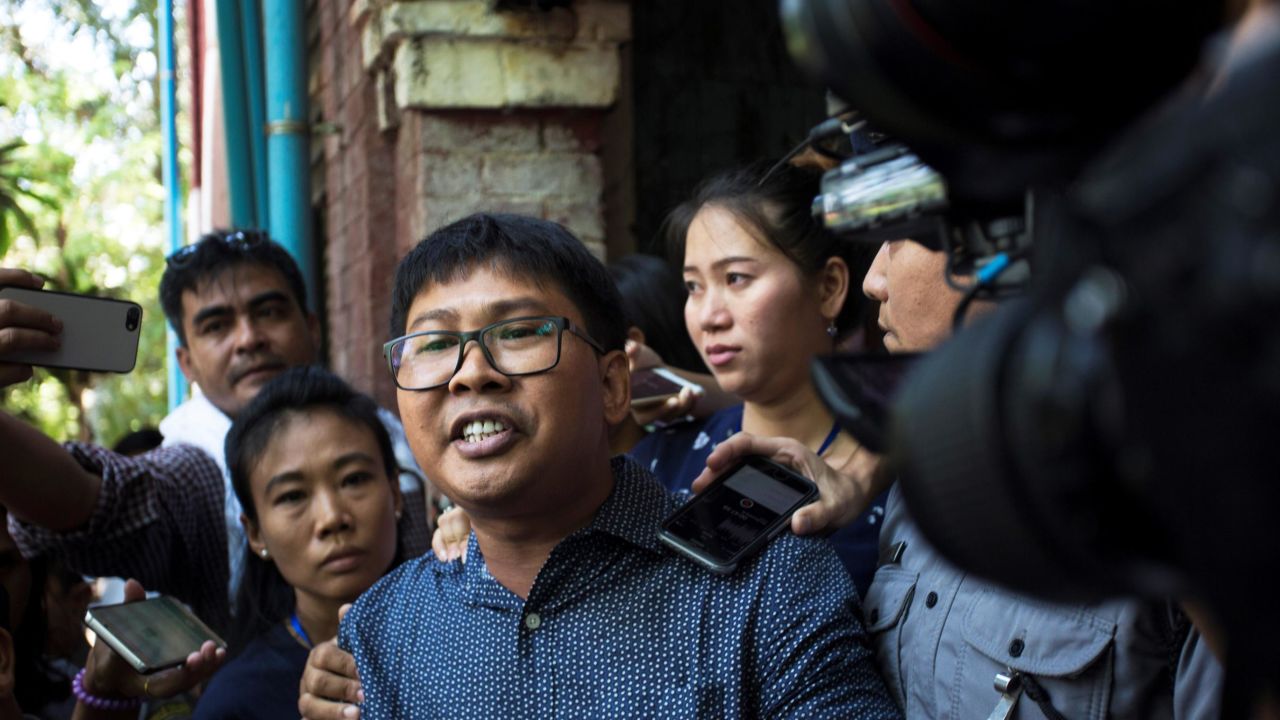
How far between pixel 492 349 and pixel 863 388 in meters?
1.00

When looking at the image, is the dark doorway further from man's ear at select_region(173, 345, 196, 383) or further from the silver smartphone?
the silver smartphone

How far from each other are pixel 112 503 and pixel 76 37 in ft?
44.0

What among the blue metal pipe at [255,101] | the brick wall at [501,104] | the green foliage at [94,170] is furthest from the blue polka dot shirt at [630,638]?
the green foliage at [94,170]

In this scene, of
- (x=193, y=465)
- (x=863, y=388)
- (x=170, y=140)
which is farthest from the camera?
(x=170, y=140)

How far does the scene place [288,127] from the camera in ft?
16.4

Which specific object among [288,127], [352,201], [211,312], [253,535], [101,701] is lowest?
[101,701]

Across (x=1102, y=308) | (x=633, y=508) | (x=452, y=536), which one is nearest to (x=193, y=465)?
(x=452, y=536)

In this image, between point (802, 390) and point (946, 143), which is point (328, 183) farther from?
point (946, 143)

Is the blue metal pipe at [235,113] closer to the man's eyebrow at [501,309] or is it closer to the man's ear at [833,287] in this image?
the man's ear at [833,287]

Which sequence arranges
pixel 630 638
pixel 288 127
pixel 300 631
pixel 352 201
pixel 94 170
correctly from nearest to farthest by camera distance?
pixel 630 638
pixel 300 631
pixel 352 201
pixel 288 127
pixel 94 170

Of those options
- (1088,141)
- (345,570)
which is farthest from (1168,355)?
(345,570)

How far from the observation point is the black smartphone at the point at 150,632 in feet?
7.54

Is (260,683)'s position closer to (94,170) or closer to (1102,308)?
(1102,308)

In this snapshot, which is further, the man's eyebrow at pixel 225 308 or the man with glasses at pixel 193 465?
the man's eyebrow at pixel 225 308
